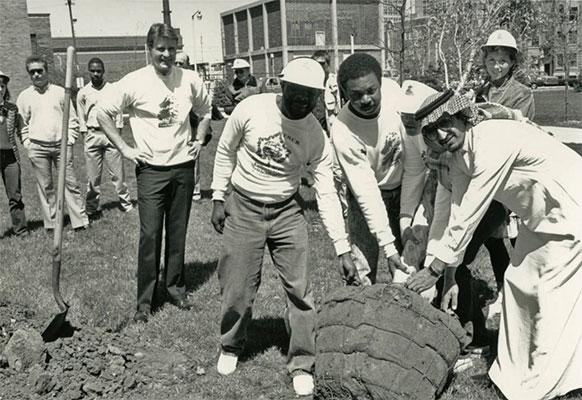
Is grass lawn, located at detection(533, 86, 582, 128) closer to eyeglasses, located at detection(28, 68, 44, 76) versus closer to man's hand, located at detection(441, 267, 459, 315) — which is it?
eyeglasses, located at detection(28, 68, 44, 76)

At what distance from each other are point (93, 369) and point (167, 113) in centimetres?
230

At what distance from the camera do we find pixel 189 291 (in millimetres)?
6691

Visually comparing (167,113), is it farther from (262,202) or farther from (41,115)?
(41,115)

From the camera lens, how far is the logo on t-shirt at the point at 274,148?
14.8ft

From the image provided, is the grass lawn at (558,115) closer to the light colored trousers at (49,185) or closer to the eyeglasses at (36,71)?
the light colored trousers at (49,185)

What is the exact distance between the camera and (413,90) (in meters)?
4.54

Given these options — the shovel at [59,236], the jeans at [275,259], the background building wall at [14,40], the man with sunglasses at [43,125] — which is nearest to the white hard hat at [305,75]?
the jeans at [275,259]

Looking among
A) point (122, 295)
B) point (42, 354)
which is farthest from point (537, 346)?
point (122, 295)

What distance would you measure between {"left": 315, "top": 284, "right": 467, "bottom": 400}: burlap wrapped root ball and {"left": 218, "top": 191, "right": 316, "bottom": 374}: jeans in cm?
41

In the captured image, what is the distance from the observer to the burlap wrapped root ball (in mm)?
3926

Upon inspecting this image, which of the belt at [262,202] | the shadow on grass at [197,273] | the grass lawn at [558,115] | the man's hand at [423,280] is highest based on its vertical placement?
the belt at [262,202]

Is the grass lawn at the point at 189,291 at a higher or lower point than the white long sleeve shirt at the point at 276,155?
lower

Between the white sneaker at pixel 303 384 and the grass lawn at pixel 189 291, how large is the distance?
6 cm

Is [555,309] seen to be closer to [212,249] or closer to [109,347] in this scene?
[109,347]
